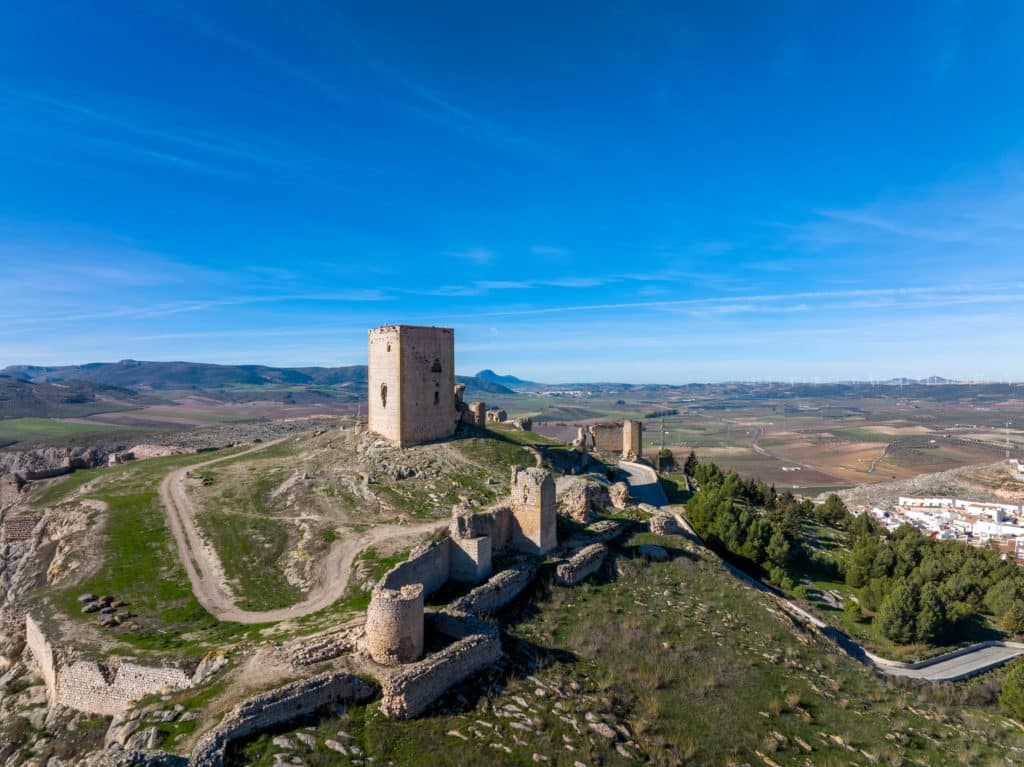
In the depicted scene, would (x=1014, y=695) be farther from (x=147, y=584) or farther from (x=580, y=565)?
(x=147, y=584)

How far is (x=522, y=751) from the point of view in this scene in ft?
34.0

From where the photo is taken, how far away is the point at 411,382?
35.0 meters

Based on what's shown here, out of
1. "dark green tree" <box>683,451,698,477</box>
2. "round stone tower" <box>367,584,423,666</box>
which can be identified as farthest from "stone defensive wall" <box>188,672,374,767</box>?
"dark green tree" <box>683,451,698,477</box>

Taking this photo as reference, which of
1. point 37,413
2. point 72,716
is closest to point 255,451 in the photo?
point 72,716

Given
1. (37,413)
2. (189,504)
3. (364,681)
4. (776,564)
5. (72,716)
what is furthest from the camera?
(37,413)

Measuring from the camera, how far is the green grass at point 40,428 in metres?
87.3

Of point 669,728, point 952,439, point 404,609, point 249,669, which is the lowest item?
point 952,439

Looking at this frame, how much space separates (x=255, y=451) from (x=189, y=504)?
1319 cm

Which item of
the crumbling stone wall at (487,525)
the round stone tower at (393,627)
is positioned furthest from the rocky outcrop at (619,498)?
the round stone tower at (393,627)

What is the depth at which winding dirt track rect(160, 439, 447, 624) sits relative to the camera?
1812 cm

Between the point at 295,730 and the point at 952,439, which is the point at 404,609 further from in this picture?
the point at 952,439

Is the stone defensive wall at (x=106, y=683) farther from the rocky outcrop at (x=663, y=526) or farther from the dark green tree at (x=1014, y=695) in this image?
the dark green tree at (x=1014, y=695)

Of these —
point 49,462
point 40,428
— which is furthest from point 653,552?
point 40,428

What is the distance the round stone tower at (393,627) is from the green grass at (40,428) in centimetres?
9835
